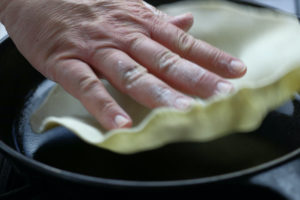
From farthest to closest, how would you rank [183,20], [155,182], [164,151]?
[183,20] → [164,151] → [155,182]

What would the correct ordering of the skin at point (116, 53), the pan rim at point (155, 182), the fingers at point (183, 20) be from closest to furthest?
the pan rim at point (155, 182), the skin at point (116, 53), the fingers at point (183, 20)

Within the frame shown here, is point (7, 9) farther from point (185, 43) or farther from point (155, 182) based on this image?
point (155, 182)

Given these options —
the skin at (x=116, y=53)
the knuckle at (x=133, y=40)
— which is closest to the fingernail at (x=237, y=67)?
the skin at (x=116, y=53)

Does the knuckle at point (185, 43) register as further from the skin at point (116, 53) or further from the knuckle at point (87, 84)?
the knuckle at point (87, 84)

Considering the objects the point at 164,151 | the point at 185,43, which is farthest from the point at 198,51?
the point at 164,151

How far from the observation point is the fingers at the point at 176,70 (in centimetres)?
41

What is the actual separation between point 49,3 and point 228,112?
301 millimetres

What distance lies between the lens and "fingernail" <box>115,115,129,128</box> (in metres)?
0.39

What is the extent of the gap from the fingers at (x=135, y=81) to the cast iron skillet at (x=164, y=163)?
61 millimetres

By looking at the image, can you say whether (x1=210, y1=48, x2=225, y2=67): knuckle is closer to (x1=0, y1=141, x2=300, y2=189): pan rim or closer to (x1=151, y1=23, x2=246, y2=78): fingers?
(x1=151, y1=23, x2=246, y2=78): fingers

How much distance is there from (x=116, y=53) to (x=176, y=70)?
79 mm

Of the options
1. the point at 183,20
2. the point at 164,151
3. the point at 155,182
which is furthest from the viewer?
the point at 183,20

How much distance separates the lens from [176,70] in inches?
17.2

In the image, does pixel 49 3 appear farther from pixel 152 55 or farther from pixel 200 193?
pixel 200 193
